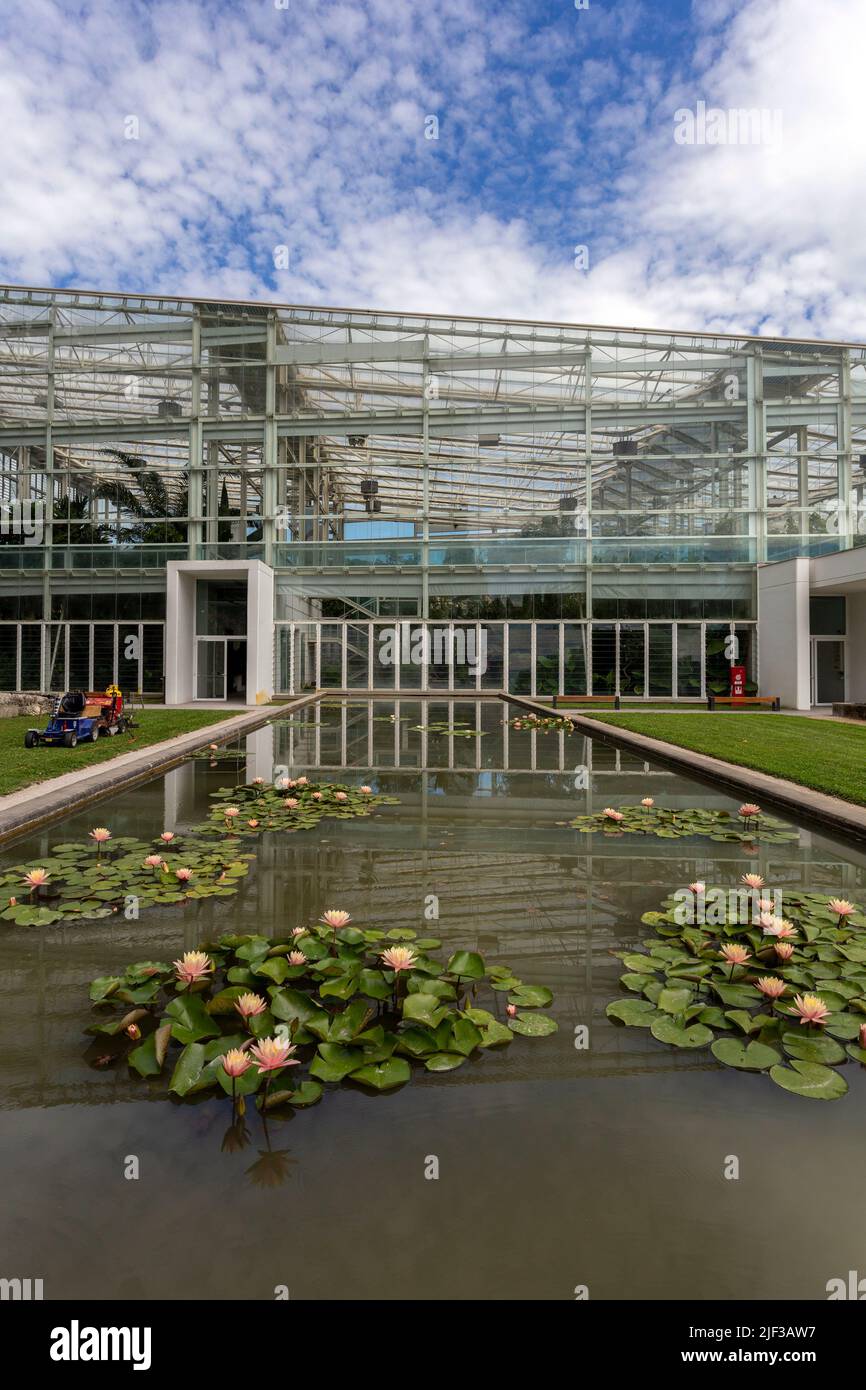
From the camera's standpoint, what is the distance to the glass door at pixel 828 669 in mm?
23500

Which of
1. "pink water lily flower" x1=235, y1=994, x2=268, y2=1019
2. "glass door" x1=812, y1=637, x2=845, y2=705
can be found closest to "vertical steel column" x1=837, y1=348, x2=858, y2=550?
"glass door" x1=812, y1=637, x2=845, y2=705

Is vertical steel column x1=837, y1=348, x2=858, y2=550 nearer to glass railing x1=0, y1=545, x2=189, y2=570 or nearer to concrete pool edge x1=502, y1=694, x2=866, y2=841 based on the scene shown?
concrete pool edge x1=502, y1=694, x2=866, y2=841

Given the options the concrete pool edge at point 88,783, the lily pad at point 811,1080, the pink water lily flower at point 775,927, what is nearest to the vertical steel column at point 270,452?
the concrete pool edge at point 88,783

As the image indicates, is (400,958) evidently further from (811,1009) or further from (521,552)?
(521,552)

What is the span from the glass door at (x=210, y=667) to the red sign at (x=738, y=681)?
17.8m

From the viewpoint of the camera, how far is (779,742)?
12.3 metres

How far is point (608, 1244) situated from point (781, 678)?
24.5 m

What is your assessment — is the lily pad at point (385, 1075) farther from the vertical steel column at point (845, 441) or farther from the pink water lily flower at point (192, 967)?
the vertical steel column at point (845, 441)

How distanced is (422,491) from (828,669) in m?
15.4

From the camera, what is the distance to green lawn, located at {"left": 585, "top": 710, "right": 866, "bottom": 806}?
853 centimetres

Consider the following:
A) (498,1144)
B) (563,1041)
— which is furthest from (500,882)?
(498,1144)

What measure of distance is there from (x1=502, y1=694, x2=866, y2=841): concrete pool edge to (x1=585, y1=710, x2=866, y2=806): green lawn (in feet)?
0.69

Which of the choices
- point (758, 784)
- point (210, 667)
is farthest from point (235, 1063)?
point (210, 667)

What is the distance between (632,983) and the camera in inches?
131
